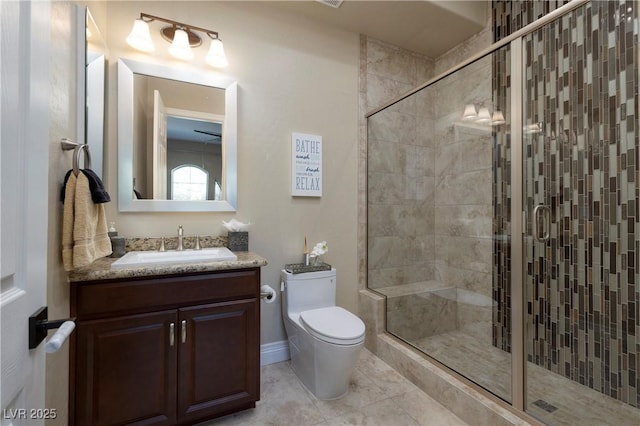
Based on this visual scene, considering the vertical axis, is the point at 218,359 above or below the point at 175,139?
below

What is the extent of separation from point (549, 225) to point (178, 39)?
2.70m

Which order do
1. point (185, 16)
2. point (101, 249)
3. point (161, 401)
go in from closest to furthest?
1. point (101, 249)
2. point (161, 401)
3. point (185, 16)

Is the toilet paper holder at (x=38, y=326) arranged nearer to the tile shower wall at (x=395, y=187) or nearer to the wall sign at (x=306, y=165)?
the wall sign at (x=306, y=165)

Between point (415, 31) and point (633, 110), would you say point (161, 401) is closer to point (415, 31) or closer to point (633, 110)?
point (633, 110)

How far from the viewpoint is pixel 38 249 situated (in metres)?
0.61

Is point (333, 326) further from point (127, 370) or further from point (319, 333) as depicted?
point (127, 370)

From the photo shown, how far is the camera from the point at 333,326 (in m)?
1.79

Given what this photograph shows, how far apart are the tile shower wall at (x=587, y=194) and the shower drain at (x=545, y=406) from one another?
0.71ft

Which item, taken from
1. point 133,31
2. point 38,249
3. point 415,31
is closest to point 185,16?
point 133,31

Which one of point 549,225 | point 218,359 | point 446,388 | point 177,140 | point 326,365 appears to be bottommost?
point 446,388

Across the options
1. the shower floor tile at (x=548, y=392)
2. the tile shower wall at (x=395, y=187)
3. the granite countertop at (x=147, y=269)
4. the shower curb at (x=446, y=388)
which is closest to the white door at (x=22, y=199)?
the granite countertop at (x=147, y=269)

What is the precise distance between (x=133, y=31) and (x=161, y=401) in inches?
85.1

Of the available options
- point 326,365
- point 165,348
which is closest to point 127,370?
point 165,348

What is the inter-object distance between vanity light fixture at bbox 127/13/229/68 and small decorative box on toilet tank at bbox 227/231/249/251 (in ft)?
4.02
